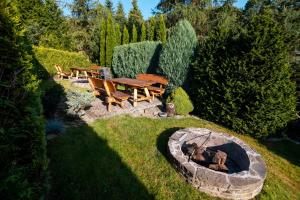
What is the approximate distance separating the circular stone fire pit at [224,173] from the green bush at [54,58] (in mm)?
13461

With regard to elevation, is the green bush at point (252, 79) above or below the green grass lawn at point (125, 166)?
above

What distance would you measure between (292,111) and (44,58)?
15.6m

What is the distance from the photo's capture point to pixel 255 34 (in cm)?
618

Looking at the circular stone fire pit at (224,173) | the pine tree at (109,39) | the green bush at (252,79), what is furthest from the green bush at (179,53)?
the pine tree at (109,39)

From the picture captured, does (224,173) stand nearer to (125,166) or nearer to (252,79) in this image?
(125,166)

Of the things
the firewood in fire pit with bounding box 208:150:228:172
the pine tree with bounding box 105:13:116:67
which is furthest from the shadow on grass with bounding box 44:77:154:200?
the pine tree with bounding box 105:13:116:67

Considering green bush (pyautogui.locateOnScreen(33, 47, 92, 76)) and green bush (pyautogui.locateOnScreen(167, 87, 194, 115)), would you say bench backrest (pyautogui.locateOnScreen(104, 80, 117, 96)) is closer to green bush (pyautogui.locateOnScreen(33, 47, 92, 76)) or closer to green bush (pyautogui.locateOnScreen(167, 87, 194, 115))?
green bush (pyautogui.locateOnScreen(167, 87, 194, 115))

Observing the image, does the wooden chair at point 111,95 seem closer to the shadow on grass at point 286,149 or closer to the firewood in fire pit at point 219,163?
the firewood in fire pit at point 219,163

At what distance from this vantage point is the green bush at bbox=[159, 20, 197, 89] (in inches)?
334

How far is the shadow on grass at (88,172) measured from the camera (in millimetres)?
3518

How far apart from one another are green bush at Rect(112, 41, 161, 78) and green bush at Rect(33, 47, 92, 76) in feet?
19.8

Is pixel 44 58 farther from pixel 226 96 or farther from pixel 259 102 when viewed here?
pixel 259 102

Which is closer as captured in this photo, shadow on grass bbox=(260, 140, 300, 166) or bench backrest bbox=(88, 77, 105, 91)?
shadow on grass bbox=(260, 140, 300, 166)

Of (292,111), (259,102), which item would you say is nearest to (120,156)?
(259,102)
